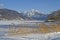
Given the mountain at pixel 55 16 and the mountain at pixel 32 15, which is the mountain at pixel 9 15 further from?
the mountain at pixel 55 16

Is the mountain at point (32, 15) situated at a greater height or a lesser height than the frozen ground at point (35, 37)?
greater

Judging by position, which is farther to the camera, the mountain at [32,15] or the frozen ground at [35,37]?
the mountain at [32,15]

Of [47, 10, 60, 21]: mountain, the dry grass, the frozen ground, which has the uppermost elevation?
[47, 10, 60, 21]: mountain

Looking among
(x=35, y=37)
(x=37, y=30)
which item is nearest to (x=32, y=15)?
(x=37, y=30)

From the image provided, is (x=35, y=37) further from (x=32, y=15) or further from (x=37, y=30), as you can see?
(x=32, y=15)

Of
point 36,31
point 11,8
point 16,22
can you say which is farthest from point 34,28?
point 11,8

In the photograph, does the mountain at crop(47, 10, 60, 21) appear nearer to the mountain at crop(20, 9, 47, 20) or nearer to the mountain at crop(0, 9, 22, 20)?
the mountain at crop(20, 9, 47, 20)

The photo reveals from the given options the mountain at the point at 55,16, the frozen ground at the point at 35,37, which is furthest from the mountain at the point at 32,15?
the frozen ground at the point at 35,37

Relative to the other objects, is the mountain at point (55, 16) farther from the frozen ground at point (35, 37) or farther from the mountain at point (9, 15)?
the mountain at point (9, 15)

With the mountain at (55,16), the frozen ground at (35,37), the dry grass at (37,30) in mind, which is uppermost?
the mountain at (55,16)

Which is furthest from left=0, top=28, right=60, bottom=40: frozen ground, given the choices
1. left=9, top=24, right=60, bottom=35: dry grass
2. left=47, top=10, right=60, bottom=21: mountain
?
left=47, top=10, right=60, bottom=21: mountain

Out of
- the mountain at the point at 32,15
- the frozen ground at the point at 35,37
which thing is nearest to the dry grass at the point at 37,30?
the frozen ground at the point at 35,37

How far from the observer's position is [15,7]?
4.55 m

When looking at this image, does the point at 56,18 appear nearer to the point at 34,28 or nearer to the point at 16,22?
the point at 34,28
